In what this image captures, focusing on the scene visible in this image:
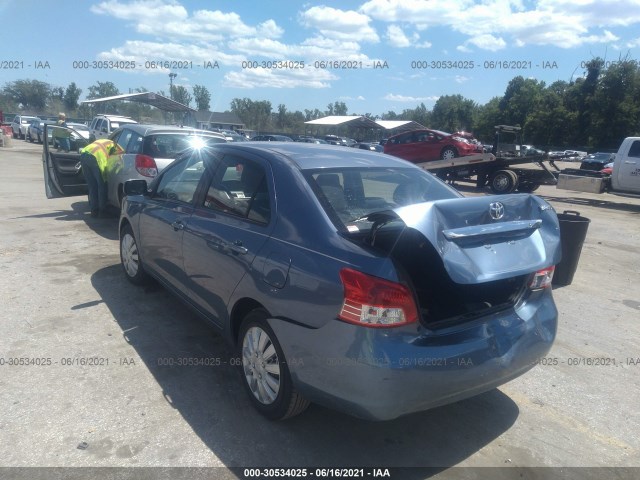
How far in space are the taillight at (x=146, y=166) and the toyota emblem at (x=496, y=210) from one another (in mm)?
6123

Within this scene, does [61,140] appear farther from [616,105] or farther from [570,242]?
[616,105]

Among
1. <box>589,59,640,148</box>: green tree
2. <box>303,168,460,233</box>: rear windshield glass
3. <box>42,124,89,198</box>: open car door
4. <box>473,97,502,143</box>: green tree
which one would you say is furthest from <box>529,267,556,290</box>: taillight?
<box>473,97,502,143</box>: green tree

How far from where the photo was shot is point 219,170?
3.86 m

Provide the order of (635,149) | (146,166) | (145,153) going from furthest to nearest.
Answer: (635,149)
(145,153)
(146,166)

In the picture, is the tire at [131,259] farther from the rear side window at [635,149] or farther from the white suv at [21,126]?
the white suv at [21,126]

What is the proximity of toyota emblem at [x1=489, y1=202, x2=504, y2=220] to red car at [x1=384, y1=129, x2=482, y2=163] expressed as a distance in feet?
58.4

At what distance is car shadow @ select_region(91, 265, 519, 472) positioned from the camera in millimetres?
2850

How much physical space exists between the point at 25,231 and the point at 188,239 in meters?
5.41

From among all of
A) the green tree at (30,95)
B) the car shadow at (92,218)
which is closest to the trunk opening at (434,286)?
the car shadow at (92,218)

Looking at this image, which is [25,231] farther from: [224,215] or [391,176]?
[391,176]

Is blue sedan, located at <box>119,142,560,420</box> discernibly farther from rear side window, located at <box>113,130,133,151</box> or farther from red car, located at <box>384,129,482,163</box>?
red car, located at <box>384,129,482,163</box>

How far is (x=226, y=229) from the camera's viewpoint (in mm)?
3459

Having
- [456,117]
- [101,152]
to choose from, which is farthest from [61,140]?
[456,117]

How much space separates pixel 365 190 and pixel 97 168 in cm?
640
